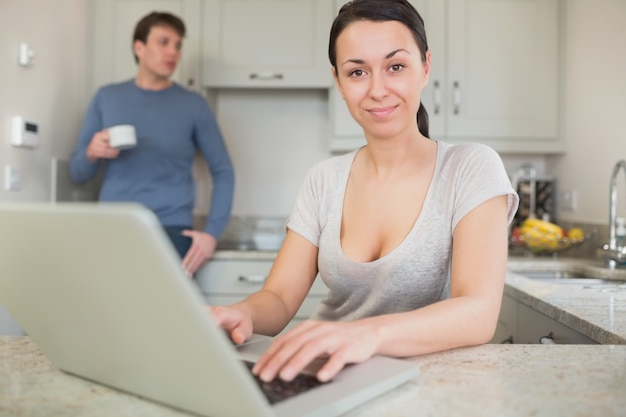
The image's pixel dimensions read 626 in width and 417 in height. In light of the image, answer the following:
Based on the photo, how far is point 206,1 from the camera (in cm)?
284

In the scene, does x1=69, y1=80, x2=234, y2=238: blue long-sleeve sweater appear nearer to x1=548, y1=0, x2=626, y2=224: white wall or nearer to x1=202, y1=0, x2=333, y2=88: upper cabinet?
x1=202, y1=0, x2=333, y2=88: upper cabinet

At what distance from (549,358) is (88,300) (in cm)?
56

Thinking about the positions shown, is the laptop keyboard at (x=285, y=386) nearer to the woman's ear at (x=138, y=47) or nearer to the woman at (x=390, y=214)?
the woman at (x=390, y=214)

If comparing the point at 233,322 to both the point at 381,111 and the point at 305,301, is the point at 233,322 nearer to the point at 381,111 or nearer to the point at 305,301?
the point at 381,111

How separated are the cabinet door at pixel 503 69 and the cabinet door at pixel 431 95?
0.04 meters

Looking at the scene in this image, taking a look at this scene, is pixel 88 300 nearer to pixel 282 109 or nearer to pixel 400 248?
pixel 400 248

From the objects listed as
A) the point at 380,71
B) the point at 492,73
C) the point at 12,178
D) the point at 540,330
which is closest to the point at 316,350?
the point at 380,71

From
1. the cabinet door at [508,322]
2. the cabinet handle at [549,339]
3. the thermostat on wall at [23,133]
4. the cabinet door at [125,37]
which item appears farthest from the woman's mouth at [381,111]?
the cabinet door at [125,37]

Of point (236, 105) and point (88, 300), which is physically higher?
point (236, 105)

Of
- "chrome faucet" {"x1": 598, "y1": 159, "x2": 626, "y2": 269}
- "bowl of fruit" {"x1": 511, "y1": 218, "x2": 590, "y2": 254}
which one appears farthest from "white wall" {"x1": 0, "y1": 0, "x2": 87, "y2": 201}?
"chrome faucet" {"x1": 598, "y1": 159, "x2": 626, "y2": 269}

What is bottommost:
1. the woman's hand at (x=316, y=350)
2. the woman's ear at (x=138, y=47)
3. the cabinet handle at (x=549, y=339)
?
the cabinet handle at (x=549, y=339)

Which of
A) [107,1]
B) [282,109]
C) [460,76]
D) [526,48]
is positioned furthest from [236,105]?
[526,48]

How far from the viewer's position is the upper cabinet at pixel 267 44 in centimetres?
282

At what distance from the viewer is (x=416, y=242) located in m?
1.16
